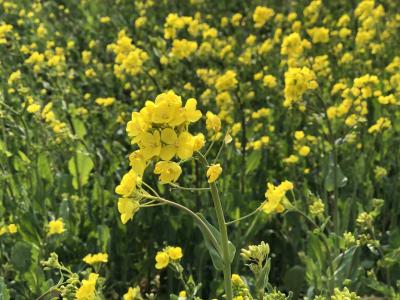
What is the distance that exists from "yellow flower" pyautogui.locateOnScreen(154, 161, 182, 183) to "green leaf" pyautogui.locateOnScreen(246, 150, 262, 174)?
6.56ft

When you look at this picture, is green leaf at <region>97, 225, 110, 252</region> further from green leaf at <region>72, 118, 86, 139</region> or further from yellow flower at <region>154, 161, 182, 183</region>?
yellow flower at <region>154, 161, 182, 183</region>

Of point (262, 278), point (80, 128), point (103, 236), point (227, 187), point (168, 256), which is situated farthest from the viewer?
point (80, 128)

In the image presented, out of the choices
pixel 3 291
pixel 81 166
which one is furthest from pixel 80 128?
pixel 3 291

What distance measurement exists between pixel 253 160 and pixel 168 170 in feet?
6.62

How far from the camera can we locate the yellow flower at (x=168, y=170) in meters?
1.18

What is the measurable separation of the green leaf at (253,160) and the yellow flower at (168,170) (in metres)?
2.00

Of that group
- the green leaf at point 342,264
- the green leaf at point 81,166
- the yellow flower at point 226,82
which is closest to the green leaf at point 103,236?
the green leaf at point 81,166

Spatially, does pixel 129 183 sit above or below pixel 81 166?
above

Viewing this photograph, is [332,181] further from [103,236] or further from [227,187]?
[103,236]

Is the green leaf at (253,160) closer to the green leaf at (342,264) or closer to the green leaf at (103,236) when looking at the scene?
the green leaf at (103,236)

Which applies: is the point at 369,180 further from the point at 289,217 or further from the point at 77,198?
the point at 77,198

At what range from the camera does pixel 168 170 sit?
1189mm

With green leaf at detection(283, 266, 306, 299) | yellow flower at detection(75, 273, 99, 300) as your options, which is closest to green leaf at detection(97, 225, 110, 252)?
green leaf at detection(283, 266, 306, 299)

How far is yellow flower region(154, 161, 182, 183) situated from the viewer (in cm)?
118
